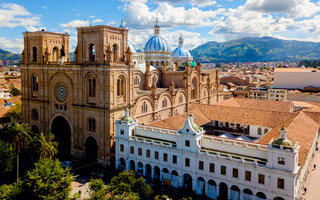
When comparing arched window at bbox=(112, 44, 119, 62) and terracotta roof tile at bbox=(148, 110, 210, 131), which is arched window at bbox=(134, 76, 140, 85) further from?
terracotta roof tile at bbox=(148, 110, 210, 131)

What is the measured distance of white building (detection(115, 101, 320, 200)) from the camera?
33.6 m

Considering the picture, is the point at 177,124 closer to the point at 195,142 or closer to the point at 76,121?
the point at 195,142

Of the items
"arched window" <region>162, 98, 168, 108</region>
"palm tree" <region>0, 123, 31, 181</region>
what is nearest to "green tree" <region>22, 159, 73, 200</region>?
"palm tree" <region>0, 123, 31, 181</region>

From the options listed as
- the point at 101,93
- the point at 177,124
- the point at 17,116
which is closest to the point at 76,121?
the point at 101,93

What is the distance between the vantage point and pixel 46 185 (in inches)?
1259

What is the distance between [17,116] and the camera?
71.5 metres

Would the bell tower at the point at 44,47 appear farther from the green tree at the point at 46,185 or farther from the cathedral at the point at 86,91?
the green tree at the point at 46,185

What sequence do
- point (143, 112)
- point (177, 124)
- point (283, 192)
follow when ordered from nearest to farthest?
point (283, 192) < point (177, 124) < point (143, 112)

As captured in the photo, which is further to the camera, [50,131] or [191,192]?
[50,131]

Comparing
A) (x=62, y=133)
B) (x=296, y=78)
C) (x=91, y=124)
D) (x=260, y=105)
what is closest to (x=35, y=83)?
(x=62, y=133)

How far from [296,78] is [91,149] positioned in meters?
93.5

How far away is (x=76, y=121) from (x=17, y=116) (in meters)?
28.7

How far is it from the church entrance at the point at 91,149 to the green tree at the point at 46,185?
17.0m

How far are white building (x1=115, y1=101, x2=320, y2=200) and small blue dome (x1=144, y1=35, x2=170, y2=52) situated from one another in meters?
38.4
